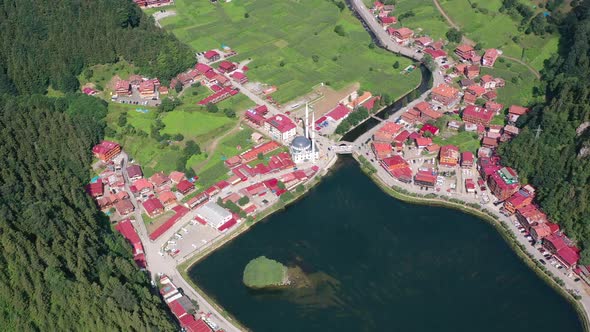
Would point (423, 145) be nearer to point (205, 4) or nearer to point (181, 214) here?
point (181, 214)

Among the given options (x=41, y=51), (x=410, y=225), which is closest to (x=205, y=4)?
(x=41, y=51)

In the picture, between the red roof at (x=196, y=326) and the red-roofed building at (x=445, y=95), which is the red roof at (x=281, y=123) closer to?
the red-roofed building at (x=445, y=95)

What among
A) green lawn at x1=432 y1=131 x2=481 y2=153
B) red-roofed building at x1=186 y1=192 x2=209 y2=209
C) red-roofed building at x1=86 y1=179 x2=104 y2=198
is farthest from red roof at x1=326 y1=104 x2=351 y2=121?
red-roofed building at x1=86 y1=179 x2=104 y2=198

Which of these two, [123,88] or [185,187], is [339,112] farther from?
[123,88]

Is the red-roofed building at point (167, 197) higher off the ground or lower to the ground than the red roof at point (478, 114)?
lower

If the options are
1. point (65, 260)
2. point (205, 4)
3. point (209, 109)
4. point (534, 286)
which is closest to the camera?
point (65, 260)

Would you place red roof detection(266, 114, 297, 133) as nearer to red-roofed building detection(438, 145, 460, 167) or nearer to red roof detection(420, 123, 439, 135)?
red roof detection(420, 123, 439, 135)

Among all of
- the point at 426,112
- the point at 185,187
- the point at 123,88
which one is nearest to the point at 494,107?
the point at 426,112

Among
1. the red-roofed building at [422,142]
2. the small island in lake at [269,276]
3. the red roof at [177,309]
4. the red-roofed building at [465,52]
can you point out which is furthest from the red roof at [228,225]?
the red-roofed building at [465,52]
